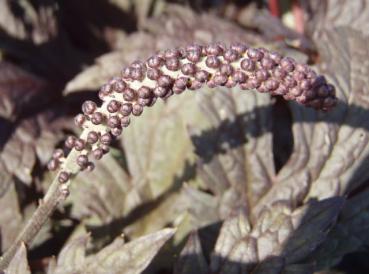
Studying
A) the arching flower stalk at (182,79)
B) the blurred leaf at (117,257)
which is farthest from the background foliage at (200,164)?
the arching flower stalk at (182,79)

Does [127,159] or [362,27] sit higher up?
[362,27]

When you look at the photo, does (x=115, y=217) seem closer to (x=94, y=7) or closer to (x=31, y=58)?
(x=31, y=58)

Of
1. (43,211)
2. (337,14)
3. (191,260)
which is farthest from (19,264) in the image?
(337,14)

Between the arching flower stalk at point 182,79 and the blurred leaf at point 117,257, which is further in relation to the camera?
the blurred leaf at point 117,257

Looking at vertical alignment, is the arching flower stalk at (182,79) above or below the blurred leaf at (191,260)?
above

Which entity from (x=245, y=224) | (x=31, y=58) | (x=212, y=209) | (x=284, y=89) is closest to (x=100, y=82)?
(x=31, y=58)

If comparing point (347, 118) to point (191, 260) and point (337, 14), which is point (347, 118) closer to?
point (337, 14)

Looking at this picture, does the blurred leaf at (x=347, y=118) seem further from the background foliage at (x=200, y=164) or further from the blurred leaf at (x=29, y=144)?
the blurred leaf at (x=29, y=144)

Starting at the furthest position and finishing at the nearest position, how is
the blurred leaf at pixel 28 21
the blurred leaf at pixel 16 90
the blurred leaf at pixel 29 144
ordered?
1. the blurred leaf at pixel 28 21
2. the blurred leaf at pixel 16 90
3. the blurred leaf at pixel 29 144
